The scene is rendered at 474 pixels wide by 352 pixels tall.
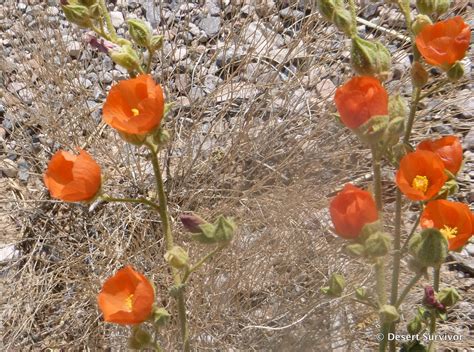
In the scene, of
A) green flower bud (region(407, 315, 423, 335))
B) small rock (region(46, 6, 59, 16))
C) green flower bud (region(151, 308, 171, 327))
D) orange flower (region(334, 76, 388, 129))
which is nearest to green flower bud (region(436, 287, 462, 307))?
green flower bud (region(407, 315, 423, 335))

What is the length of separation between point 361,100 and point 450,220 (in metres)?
0.22

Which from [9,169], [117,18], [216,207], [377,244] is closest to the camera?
[377,244]

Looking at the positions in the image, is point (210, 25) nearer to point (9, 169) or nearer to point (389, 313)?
point (9, 169)

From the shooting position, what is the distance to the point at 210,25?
2449 millimetres

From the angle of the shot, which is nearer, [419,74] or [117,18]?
[419,74]

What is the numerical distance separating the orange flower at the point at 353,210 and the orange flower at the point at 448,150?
6.1 inches

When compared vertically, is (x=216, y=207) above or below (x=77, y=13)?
above

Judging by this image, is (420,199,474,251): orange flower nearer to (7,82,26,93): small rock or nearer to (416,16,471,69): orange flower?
(416,16,471,69): orange flower

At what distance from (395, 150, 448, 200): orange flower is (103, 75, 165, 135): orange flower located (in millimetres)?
342

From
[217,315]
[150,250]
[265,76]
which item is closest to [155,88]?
[217,315]

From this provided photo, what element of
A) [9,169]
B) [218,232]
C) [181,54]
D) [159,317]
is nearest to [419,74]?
[218,232]

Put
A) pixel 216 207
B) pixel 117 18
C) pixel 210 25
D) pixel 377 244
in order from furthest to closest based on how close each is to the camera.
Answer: pixel 117 18
pixel 210 25
pixel 216 207
pixel 377 244

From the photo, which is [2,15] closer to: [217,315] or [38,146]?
[38,146]

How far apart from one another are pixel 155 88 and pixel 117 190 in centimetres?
124
